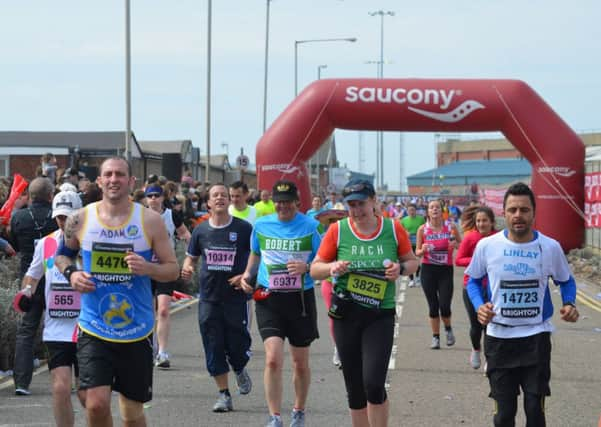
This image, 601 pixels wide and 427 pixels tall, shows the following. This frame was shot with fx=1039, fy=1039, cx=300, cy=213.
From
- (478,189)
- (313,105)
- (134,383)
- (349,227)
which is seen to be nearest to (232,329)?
(349,227)

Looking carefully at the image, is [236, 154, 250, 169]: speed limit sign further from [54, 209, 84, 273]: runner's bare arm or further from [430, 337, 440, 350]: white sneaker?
[54, 209, 84, 273]: runner's bare arm

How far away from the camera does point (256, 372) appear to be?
416 inches

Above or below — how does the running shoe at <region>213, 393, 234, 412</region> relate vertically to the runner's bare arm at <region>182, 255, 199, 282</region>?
below

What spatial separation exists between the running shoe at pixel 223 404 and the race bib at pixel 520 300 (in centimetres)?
302

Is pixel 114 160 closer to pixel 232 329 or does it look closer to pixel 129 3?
pixel 232 329

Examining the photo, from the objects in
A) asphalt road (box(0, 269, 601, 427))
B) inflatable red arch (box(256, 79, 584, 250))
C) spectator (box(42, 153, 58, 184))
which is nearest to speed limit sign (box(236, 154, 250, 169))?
inflatable red arch (box(256, 79, 584, 250))

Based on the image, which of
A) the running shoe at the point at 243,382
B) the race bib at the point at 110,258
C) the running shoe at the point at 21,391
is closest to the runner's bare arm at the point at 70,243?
the race bib at the point at 110,258

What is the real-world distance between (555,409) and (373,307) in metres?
2.84

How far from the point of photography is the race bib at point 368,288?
6699 mm

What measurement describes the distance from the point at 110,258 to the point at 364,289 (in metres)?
1.75

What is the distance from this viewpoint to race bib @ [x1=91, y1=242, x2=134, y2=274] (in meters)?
5.80

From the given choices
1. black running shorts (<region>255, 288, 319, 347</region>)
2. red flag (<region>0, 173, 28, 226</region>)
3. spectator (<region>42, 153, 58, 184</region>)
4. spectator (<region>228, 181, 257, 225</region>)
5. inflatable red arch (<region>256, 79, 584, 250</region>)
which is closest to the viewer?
Answer: black running shorts (<region>255, 288, 319, 347</region>)

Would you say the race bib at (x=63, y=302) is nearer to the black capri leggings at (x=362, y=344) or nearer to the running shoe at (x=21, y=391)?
the black capri leggings at (x=362, y=344)

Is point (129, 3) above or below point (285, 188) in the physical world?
above
